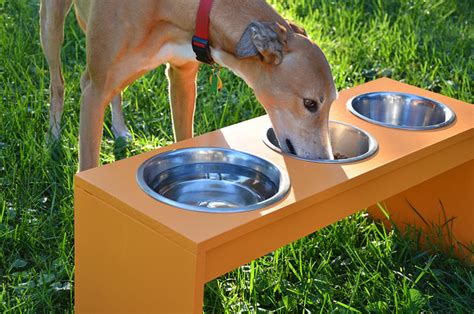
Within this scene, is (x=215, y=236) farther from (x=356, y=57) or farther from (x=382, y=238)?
(x=356, y=57)

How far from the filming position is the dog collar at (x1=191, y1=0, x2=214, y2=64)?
141 inches

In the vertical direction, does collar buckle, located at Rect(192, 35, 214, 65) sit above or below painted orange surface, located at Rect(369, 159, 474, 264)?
above

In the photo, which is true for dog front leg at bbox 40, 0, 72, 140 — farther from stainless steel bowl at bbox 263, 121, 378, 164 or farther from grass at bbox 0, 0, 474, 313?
stainless steel bowl at bbox 263, 121, 378, 164

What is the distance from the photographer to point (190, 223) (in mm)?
2617

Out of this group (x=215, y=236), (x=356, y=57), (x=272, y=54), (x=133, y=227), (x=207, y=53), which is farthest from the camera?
(x=356, y=57)

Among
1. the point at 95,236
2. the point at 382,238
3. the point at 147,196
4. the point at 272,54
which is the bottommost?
the point at 382,238

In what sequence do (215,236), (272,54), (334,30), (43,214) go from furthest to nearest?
1. (334,30)
2. (43,214)
3. (272,54)
4. (215,236)

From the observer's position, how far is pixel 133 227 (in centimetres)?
271

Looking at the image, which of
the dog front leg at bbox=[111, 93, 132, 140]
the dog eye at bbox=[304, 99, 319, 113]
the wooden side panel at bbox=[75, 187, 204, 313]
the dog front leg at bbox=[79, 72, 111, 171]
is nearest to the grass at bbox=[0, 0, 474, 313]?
the dog front leg at bbox=[111, 93, 132, 140]

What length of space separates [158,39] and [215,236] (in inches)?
58.2

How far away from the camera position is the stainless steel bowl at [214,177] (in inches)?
123

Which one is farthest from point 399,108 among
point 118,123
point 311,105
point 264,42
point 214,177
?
point 118,123

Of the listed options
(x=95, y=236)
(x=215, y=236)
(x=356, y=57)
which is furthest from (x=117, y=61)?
(x=356, y=57)

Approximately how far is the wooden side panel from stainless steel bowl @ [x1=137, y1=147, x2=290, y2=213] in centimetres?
35
